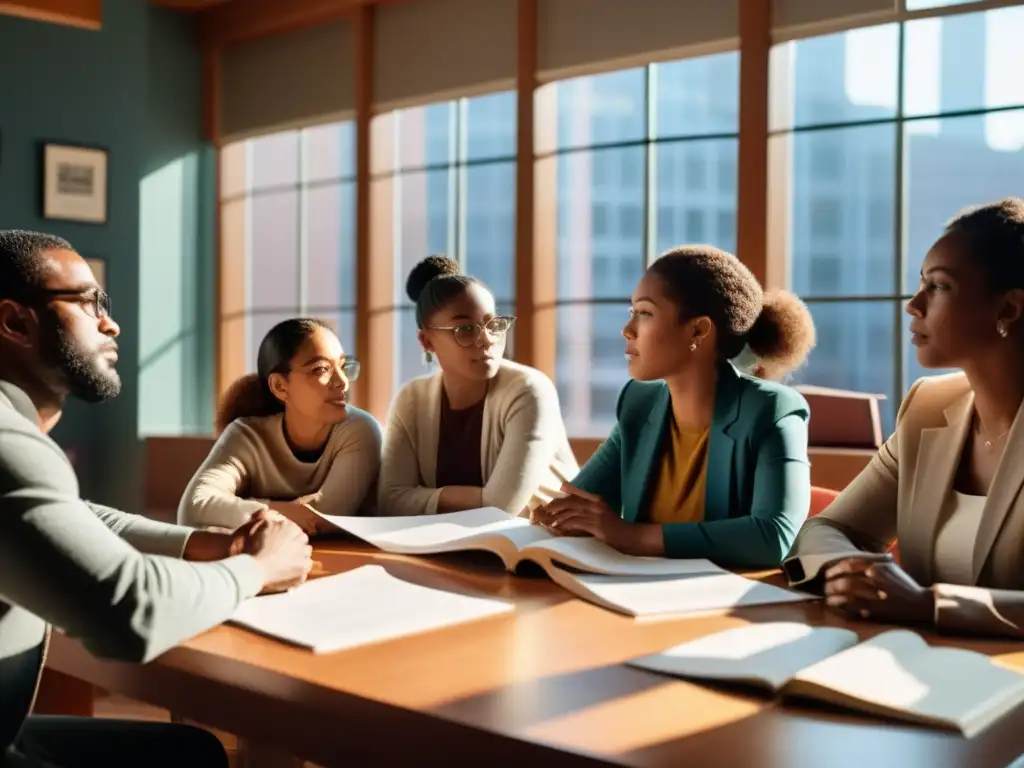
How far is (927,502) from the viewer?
168 cm

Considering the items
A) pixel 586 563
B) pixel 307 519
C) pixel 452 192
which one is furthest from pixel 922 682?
pixel 452 192

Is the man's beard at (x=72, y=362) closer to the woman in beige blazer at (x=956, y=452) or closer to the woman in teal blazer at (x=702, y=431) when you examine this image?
the woman in teal blazer at (x=702, y=431)

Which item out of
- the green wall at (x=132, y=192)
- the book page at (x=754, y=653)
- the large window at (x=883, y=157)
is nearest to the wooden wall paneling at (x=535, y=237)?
the large window at (x=883, y=157)

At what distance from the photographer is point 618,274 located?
17.8ft

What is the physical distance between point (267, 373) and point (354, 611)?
1199 mm

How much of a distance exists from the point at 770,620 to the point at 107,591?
774 millimetres

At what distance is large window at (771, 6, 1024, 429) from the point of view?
13.9ft

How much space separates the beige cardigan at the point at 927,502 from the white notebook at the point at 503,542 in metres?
0.24

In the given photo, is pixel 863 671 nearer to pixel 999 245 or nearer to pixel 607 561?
pixel 607 561

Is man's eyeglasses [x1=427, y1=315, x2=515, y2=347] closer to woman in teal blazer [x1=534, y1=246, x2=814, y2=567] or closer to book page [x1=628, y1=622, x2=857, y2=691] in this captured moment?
woman in teal blazer [x1=534, y1=246, x2=814, y2=567]

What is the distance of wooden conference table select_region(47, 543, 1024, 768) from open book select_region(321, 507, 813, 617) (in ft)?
0.21

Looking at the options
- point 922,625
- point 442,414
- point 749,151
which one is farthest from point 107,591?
point 749,151

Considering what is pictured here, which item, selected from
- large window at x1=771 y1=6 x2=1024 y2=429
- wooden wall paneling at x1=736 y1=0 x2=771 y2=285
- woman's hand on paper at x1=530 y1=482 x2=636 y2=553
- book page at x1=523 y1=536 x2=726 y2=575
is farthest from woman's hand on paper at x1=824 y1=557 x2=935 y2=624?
wooden wall paneling at x1=736 y1=0 x2=771 y2=285

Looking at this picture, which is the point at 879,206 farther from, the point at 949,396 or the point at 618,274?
the point at 949,396
